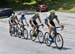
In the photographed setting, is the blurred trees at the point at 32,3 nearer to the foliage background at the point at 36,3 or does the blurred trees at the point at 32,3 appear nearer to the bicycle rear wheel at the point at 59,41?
the foliage background at the point at 36,3

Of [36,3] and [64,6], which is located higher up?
[64,6]

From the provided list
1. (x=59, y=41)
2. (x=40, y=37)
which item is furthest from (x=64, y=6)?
(x=59, y=41)

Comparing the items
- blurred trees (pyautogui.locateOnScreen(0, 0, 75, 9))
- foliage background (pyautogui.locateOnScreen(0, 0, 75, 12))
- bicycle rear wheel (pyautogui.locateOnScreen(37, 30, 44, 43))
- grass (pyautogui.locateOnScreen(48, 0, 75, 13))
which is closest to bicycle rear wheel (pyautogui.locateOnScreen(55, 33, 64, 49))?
bicycle rear wheel (pyautogui.locateOnScreen(37, 30, 44, 43))

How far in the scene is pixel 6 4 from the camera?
68.9 meters

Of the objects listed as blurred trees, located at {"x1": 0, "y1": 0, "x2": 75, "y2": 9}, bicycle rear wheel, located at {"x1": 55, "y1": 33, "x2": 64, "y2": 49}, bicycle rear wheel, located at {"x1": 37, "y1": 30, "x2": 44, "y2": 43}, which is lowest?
blurred trees, located at {"x1": 0, "y1": 0, "x2": 75, "y2": 9}

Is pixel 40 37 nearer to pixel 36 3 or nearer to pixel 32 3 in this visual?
pixel 32 3

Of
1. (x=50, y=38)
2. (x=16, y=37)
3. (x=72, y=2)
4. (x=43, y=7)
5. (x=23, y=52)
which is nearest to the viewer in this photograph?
(x=23, y=52)

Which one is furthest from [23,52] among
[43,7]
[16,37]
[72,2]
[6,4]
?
[6,4]


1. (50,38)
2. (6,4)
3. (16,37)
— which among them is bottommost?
(6,4)

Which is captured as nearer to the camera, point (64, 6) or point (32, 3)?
point (64, 6)

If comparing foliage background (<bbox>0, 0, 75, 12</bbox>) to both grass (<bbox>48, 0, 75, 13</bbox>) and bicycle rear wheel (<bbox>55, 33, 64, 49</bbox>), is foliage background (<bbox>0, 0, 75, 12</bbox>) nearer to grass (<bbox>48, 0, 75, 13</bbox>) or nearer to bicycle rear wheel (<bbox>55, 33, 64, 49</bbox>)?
grass (<bbox>48, 0, 75, 13</bbox>)

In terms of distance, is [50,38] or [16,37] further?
[16,37]

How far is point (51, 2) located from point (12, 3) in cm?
804

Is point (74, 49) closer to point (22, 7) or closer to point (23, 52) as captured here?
point (23, 52)
